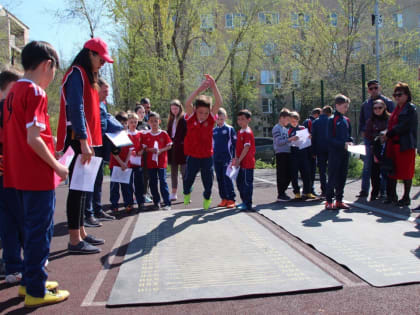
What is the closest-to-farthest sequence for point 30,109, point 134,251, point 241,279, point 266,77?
point 30,109
point 241,279
point 134,251
point 266,77

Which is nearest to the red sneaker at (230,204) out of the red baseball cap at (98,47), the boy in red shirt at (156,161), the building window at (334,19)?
the boy in red shirt at (156,161)

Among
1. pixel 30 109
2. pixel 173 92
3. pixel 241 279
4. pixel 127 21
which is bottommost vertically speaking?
pixel 241 279

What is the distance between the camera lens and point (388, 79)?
20.4m

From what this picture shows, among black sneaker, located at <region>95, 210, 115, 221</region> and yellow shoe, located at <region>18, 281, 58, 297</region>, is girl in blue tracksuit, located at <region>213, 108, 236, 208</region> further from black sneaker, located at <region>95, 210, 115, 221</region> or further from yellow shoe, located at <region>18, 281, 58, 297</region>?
yellow shoe, located at <region>18, 281, 58, 297</region>

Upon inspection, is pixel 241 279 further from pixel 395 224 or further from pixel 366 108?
pixel 366 108

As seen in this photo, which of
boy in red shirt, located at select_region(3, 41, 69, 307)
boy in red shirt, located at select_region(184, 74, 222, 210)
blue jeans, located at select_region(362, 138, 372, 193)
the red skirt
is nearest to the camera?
boy in red shirt, located at select_region(3, 41, 69, 307)

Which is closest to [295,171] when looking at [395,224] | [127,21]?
[395,224]

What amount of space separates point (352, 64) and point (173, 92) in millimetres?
10354

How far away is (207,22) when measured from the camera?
25.1 metres

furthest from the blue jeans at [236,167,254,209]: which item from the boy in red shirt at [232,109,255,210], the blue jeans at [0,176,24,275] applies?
the blue jeans at [0,176,24,275]

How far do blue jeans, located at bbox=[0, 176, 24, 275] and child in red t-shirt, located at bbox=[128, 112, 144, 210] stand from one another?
3123mm

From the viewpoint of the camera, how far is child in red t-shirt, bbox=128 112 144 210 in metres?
6.55

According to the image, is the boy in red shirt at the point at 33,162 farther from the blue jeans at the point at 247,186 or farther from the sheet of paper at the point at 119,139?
the blue jeans at the point at 247,186

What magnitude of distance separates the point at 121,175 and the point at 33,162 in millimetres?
3717
